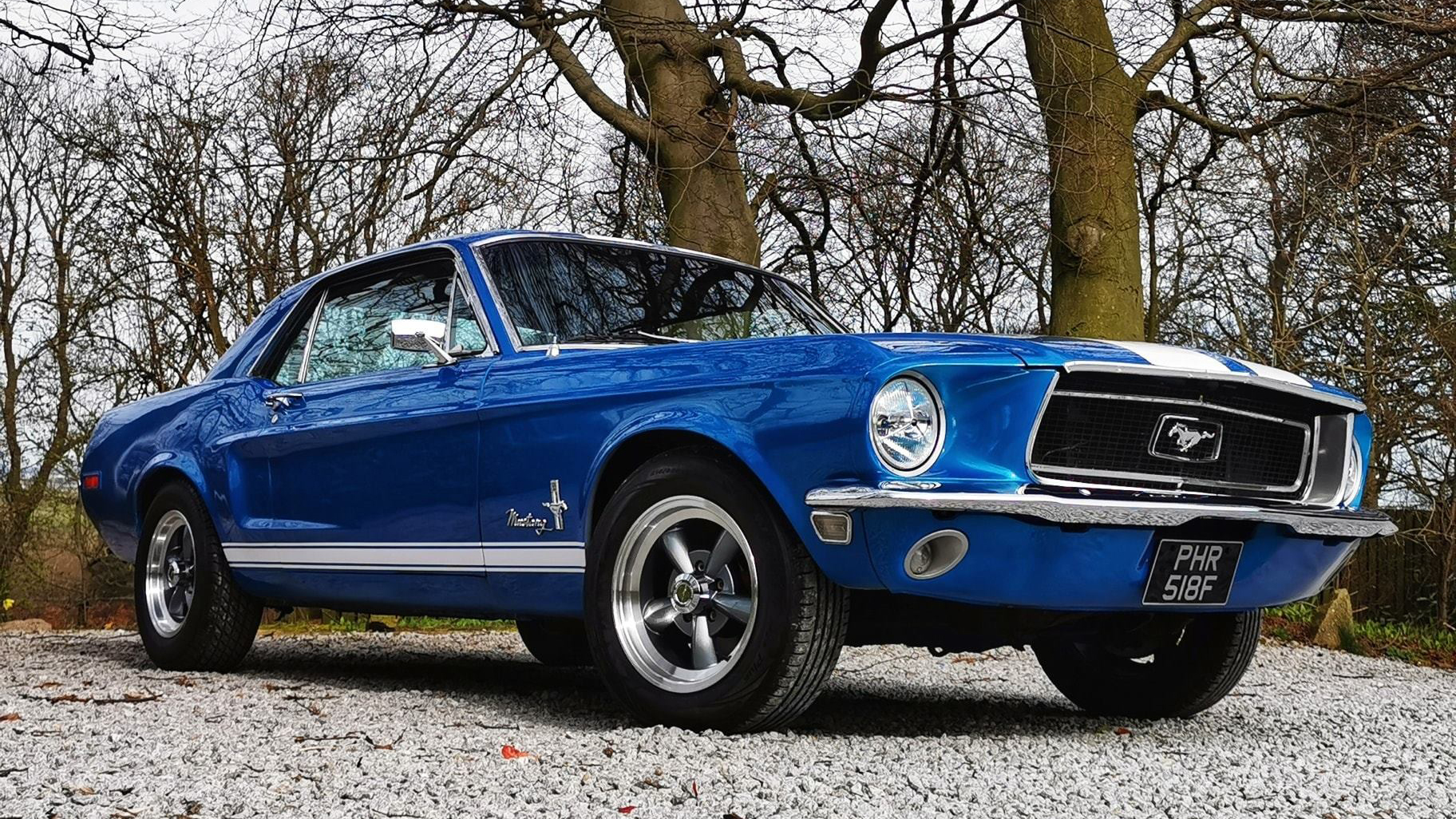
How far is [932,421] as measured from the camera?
3.76 meters

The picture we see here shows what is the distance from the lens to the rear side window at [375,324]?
5246 mm

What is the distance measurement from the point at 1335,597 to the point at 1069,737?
5.98 meters

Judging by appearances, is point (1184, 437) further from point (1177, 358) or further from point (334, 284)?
point (334, 284)

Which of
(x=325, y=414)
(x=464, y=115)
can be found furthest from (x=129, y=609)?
(x=325, y=414)

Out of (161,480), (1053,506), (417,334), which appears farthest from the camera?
(161,480)

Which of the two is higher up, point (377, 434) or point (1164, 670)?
point (377, 434)

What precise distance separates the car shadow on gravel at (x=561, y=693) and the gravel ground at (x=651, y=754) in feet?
0.09

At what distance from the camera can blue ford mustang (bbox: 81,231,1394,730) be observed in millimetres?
3736

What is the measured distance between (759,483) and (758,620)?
0.38 m

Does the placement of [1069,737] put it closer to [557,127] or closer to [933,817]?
[933,817]

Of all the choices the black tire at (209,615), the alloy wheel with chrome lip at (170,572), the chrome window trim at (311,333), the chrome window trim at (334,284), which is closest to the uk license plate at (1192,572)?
the chrome window trim at (334,284)

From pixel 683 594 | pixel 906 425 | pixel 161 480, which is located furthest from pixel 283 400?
pixel 906 425

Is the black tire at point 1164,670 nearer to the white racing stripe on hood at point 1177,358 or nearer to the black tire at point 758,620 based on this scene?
the white racing stripe on hood at point 1177,358

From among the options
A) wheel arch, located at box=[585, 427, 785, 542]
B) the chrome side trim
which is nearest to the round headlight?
the chrome side trim
